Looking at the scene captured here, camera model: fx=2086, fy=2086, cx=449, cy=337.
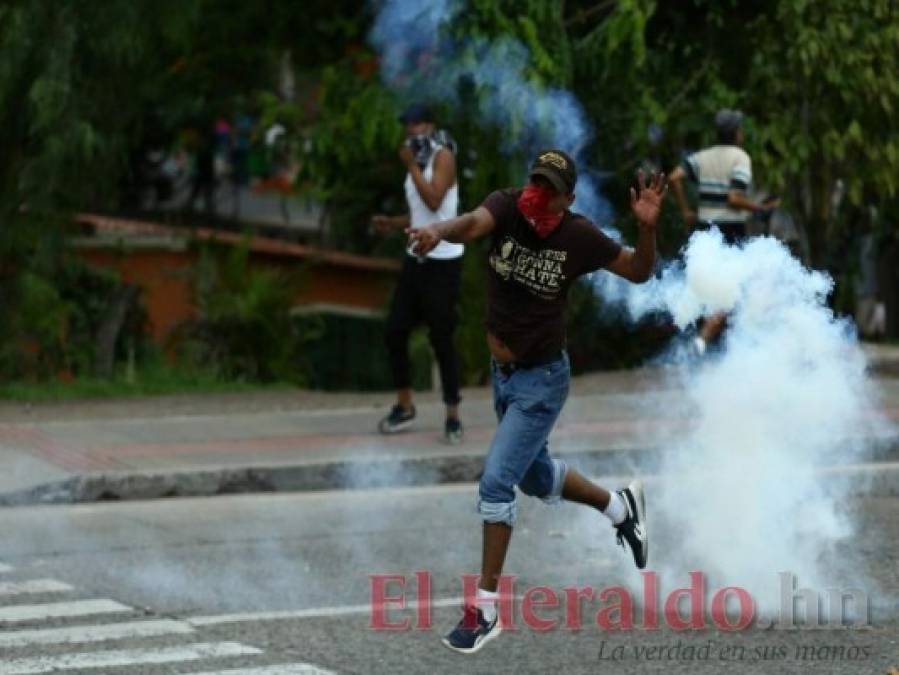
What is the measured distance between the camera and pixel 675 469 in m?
8.59

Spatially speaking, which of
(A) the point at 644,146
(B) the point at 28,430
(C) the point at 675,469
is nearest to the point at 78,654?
(C) the point at 675,469

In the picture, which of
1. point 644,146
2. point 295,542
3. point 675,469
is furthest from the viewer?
point 644,146

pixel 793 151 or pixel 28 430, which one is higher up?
pixel 793 151

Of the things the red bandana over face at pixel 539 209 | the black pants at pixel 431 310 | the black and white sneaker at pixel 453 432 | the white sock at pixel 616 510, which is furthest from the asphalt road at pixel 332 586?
the red bandana over face at pixel 539 209

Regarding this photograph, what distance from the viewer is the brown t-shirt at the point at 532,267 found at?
285 inches

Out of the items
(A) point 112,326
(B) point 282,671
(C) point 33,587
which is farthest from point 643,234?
(A) point 112,326

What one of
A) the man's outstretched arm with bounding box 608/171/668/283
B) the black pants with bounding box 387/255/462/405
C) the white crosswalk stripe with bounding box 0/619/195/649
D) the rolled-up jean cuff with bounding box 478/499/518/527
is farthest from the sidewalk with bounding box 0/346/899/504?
the man's outstretched arm with bounding box 608/171/668/283

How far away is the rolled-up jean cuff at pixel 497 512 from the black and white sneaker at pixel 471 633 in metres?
0.34

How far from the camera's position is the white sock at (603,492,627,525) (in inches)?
312

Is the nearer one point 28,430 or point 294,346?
point 28,430

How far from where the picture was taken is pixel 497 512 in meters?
7.27

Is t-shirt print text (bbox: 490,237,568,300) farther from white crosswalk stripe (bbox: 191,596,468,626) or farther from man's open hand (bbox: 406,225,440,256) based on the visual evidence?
white crosswalk stripe (bbox: 191,596,468,626)

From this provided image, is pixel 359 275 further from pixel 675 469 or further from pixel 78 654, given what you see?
pixel 78 654

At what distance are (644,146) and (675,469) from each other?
574 cm
